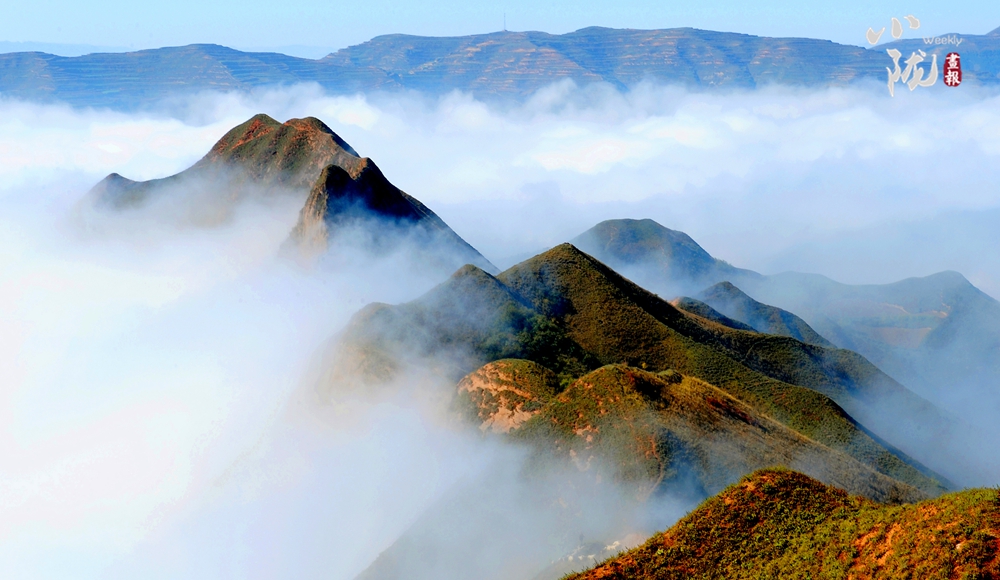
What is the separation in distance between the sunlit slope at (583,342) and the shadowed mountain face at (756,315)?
44.1 m

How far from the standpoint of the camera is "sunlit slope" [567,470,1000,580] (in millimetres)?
33500

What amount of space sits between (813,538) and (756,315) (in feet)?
428

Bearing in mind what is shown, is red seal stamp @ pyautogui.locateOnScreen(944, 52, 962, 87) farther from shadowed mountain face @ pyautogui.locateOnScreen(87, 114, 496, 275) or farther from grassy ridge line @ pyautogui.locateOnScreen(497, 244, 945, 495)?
shadowed mountain face @ pyautogui.locateOnScreen(87, 114, 496, 275)

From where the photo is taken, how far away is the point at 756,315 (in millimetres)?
164000

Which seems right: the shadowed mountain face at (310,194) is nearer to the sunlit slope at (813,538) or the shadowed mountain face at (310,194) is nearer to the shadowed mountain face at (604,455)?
the shadowed mountain face at (604,455)

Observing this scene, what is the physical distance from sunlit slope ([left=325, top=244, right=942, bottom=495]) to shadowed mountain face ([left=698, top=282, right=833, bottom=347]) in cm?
4413

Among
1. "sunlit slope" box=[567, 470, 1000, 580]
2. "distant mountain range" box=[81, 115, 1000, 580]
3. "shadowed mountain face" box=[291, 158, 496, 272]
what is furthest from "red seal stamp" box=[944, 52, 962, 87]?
"sunlit slope" box=[567, 470, 1000, 580]

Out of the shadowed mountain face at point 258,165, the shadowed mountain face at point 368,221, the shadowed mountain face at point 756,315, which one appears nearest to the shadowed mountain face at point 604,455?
the shadowed mountain face at point 368,221

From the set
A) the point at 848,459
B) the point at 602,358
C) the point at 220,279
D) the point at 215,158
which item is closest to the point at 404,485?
the point at 602,358

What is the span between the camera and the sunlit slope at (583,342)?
8550 cm

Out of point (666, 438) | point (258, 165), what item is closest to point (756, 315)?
point (258, 165)

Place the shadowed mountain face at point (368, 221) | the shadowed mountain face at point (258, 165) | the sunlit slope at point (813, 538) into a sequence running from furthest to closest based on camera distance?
the shadowed mountain face at point (258, 165)
the shadowed mountain face at point (368, 221)
the sunlit slope at point (813, 538)

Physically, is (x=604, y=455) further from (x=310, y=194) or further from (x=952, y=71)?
(x=952, y=71)

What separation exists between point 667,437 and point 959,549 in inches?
1132
